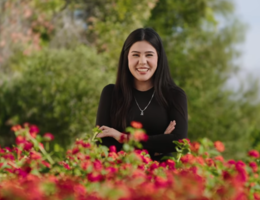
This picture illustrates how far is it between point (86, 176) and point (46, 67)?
8745 millimetres

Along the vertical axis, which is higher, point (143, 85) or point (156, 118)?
point (143, 85)

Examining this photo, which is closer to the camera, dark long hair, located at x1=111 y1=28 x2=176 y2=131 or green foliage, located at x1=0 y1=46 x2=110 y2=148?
dark long hair, located at x1=111 y1=28 x2=176 y2=131

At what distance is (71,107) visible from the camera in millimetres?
10281

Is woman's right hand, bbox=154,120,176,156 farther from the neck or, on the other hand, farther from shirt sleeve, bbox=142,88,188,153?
the neck

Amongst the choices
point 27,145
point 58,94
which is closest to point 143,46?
point 27,145

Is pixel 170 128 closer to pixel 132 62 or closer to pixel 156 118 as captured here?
pixel 156 118

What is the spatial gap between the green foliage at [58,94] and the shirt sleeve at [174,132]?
266 inches

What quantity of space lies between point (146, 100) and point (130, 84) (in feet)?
0.65

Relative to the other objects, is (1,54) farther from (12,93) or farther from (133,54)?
(133,54)

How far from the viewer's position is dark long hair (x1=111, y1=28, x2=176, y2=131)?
11.3ft

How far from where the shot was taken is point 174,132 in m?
3.34

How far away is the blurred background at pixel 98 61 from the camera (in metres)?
10.4

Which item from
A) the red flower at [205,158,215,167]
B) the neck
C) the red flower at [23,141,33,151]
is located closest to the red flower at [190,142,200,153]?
the red flower at [205,158,215,167]

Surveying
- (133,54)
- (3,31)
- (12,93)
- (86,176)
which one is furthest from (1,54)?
(86,176)
